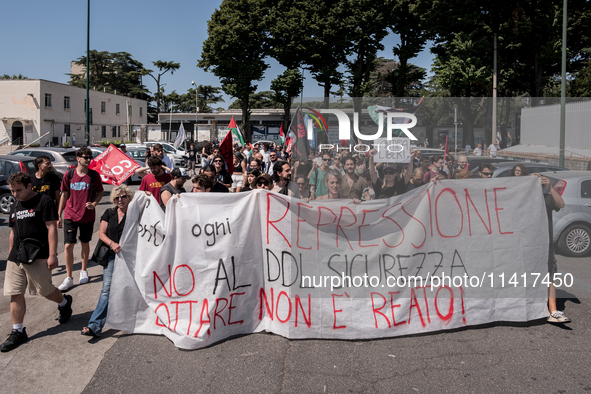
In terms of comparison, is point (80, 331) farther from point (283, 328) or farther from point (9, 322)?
point (283, 328)

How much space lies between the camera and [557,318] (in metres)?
5.04

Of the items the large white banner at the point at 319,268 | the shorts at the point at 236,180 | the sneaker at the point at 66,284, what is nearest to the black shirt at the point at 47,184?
the sneaker at the point at 66,284

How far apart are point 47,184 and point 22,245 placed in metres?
3.22

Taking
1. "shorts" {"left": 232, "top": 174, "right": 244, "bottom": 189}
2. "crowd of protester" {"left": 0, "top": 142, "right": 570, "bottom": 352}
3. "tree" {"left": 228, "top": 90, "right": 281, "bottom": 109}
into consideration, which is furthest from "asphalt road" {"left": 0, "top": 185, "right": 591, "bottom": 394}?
"tree" {"left": 228, "top": 90, "right": 281, "bottom": 109}

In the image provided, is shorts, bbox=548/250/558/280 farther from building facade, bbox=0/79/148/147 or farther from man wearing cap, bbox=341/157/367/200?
building facade, bbox=0/79/148/147

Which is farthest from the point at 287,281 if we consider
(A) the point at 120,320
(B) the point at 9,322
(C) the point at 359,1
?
(C) the point at 359,1

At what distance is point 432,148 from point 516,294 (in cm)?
630

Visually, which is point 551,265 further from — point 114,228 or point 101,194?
point 101,194

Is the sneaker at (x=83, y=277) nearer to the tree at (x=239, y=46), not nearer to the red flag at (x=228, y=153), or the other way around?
the red flag at (x=228, y=153)

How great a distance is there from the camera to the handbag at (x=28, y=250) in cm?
462

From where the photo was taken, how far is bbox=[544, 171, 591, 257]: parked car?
807cm

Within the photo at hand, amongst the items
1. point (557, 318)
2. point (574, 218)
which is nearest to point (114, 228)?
point (557, 318)

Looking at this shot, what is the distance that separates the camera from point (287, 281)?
488 centimetres

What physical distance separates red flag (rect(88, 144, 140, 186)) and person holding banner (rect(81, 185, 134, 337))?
2.84 metres
